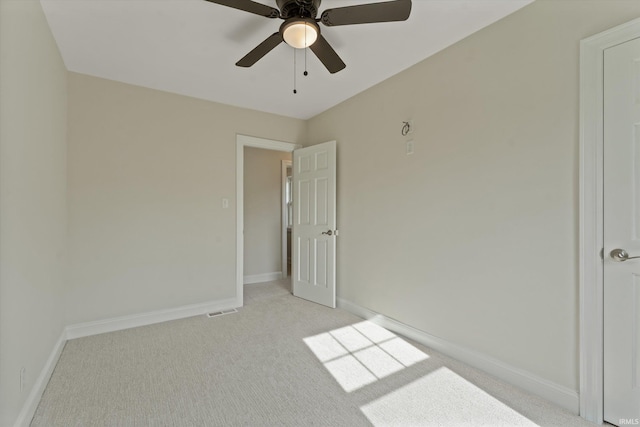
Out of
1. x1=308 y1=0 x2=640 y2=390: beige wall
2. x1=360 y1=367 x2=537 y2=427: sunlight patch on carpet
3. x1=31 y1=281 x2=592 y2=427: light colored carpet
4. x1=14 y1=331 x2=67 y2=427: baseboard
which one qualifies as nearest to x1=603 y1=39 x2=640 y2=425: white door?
x1=308 y1=0 x2=640 y2=390: beige wall

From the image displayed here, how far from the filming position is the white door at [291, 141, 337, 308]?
3.58m

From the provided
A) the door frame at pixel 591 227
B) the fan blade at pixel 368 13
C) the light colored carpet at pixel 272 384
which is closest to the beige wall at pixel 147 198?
the light colored carpet at pixel 272 384

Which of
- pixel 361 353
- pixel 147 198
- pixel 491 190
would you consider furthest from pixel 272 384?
pixel 147 198

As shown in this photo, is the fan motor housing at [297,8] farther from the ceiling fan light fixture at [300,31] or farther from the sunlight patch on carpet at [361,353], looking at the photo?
the sunlight patch on carpet at [361,353]

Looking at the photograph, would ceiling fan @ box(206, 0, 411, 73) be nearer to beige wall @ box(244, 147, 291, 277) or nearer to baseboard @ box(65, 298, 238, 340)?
baseboard @ box(65, 298, 238, 340)

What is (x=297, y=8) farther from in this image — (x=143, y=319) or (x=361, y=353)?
(x=143, y=319)

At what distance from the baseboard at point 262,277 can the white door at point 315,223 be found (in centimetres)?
107

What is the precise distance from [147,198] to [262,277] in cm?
244

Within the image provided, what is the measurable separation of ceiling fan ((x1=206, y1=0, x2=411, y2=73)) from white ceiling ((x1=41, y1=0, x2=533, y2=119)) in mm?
255

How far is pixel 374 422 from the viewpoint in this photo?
162cm

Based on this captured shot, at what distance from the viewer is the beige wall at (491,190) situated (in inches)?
68.9

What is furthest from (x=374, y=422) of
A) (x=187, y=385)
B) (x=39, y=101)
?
(x=39, y=101)

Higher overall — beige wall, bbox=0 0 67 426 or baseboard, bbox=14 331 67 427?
beige wall, bbox=0 0 67 426

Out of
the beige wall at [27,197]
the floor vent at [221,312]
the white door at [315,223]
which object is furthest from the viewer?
the white door at [315,223]
